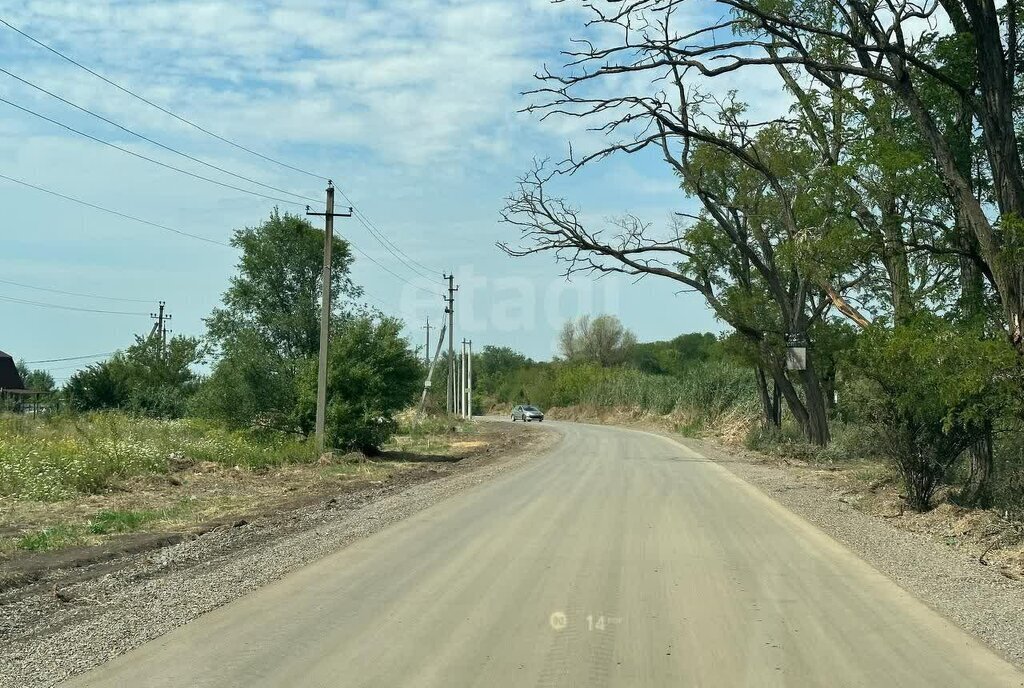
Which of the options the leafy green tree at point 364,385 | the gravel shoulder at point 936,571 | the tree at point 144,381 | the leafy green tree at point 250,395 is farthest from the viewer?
the tree at point 144,381

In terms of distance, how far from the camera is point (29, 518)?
618 inches

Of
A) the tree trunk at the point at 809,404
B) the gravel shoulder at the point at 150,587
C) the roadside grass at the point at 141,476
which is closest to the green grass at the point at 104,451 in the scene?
the roadside grass at the point at 141,476

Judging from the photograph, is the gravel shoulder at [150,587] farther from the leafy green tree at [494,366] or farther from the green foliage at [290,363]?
the leafy green tree at [494,366]

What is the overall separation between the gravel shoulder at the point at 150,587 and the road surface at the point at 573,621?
0.32m

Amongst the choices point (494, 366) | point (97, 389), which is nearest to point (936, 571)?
point (97, 389)

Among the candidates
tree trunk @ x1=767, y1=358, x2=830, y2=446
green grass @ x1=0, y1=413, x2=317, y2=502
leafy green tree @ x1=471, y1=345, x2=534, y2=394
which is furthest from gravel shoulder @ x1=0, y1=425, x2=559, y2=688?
leafy green tree @ x1=471, y1=345, x2=534, y2=394

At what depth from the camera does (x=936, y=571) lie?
418 inches

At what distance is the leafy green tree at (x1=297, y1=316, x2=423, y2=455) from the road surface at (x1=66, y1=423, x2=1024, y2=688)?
1861 cm

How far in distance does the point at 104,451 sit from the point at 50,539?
9.91 meters

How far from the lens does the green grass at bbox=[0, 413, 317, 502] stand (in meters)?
19.2

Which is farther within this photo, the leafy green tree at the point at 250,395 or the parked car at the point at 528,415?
the parked car at the point at 528,415

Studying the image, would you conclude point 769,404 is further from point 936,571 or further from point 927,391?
point 936,571

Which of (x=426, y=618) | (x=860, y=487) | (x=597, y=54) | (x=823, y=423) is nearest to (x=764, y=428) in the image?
(x=823, y=423)

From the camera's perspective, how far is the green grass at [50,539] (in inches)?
495
